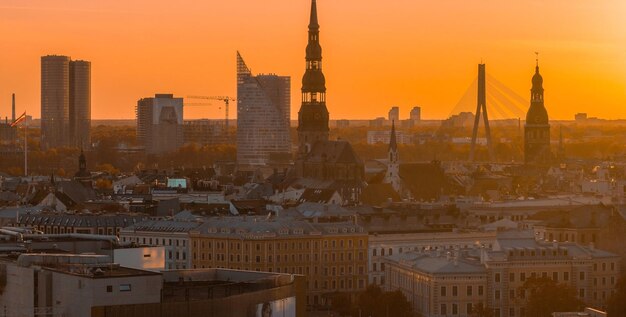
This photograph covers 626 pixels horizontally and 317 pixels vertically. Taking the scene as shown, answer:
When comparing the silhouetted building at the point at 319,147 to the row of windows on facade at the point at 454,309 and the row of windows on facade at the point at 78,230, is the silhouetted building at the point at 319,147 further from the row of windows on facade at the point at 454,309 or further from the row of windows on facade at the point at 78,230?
the row of windows on facade at the point at 454,309

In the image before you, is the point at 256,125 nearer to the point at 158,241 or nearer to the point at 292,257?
the point at 158,241

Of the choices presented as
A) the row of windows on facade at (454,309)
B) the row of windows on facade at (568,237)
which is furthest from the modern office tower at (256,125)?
the row of windows on facade at (454,309)

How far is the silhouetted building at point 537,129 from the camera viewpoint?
421 feet

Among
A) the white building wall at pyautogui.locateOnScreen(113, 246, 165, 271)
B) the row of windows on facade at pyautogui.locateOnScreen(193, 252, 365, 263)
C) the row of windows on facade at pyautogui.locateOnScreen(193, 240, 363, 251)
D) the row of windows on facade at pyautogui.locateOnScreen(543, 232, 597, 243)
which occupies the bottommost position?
the row of windows on facade at pyautogui.locateOnScreen(193, 252, 365, 263)

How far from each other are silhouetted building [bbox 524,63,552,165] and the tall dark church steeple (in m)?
23.1

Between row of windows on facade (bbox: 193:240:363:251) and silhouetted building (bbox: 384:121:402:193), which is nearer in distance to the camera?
row of windows on facade (bbox: 193:240:363:251)

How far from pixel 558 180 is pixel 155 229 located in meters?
47.0

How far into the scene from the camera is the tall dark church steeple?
108062 mm

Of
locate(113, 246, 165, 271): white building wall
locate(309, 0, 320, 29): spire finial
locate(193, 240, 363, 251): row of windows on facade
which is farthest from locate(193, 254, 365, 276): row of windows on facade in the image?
locate(309, 0, 320, 29): spire finial

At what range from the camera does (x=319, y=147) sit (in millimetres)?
105125

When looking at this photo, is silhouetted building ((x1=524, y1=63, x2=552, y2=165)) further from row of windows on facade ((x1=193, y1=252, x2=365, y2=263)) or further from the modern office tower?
row of windows on facade ((x1=193, y1=252, x2=365, y2=263))

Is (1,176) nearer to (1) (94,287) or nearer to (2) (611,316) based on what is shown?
(2) (611,316)

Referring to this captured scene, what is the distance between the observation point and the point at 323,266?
7306 centimetres

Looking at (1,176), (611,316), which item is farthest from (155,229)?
(1,176)
